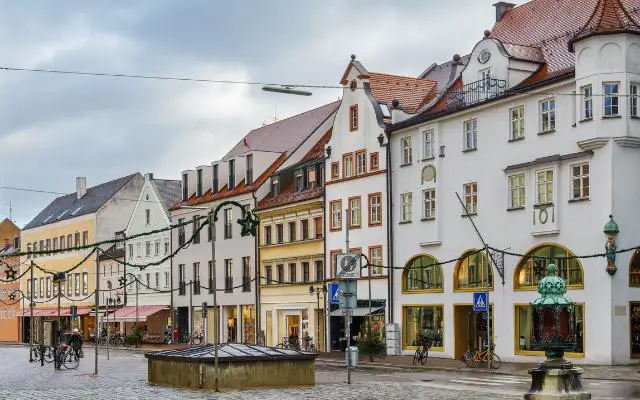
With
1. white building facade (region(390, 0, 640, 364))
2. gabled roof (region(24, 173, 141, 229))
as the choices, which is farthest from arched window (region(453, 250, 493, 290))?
gabled roof (region(24, 173, 141, 229))

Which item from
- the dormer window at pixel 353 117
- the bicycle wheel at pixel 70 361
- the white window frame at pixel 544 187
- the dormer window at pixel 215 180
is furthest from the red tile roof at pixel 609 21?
the dormer window at pixel 215 180

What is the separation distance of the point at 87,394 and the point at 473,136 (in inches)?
1039

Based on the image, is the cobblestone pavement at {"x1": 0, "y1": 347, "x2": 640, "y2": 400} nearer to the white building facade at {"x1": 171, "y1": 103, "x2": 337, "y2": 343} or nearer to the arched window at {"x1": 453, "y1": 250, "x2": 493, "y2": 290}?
the arched window at {"x1": 453, "y1": 250, "x2": 493, "y2": 290}

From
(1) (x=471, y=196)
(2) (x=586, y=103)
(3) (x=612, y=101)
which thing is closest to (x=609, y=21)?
(3) (x=612, y=101)

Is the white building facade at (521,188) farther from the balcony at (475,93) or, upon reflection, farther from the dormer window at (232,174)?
the dormer window at (232,174)

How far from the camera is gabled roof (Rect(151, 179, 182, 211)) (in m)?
91.6

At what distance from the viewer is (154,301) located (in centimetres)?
8675

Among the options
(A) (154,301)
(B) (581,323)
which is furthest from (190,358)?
(A) (154,301)

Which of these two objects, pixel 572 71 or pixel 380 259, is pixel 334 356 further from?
pixel 572 71

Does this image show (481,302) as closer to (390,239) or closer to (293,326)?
(390,239)

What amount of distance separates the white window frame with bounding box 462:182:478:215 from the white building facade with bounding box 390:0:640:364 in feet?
0.18

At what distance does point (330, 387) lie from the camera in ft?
101

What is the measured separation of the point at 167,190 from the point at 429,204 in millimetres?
44388

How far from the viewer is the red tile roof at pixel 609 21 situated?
4272cm
